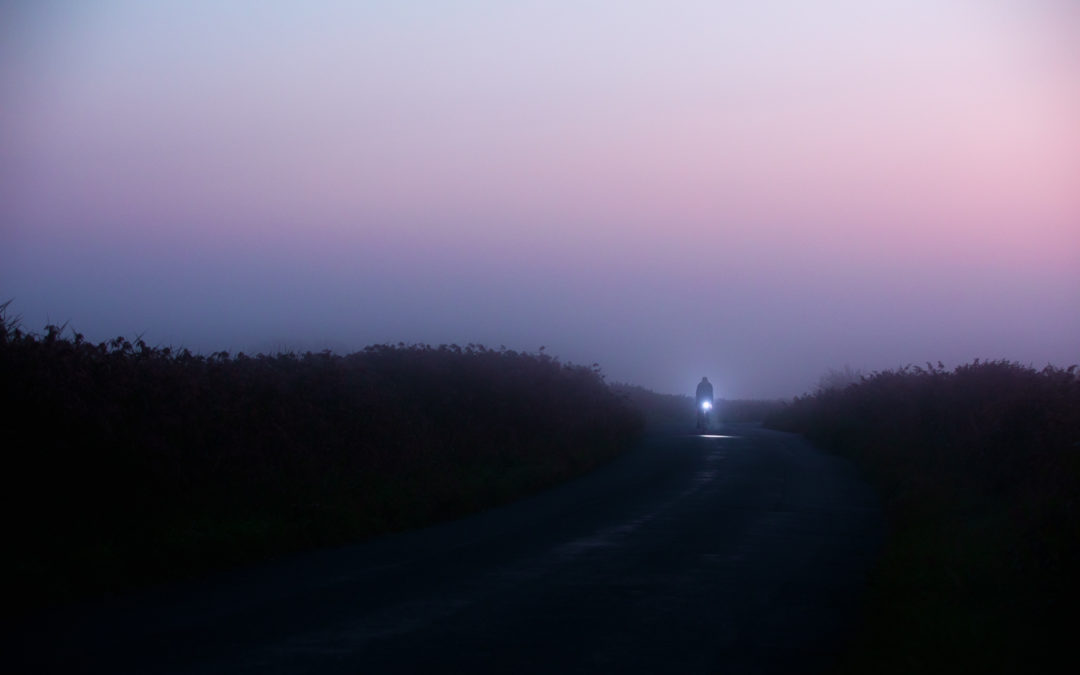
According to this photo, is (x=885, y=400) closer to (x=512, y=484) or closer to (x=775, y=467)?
(x=775, y=467)

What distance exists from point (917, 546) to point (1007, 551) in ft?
9.41

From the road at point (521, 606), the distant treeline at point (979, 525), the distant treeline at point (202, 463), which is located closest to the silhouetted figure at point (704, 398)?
the distant treeline at point (979, 525)

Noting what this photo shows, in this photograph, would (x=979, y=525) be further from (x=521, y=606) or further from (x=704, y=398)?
(x=704, y=398)

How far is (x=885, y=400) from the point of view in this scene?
32844mm

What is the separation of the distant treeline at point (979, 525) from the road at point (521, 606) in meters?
0.62

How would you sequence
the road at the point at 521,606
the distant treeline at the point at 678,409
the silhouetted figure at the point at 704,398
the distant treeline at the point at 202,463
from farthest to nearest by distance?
the distant treeline at the point at 678,409
the silhouetted figure at the point at 704,398
the distant treeline at the point at 202,463
the road at the point at 521,606

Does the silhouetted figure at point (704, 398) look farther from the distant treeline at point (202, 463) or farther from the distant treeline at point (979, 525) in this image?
the distant treeline at point (202, 463)

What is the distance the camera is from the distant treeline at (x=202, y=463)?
12.9m

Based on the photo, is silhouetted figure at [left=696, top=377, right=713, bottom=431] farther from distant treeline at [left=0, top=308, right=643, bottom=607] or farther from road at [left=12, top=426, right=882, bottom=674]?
road at [left=12, top=426, right=882, bottom=674]

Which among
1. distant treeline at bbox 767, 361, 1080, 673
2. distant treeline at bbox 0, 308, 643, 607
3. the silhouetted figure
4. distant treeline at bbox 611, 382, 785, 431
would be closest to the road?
distant treeline at bbox 767, 361, 1080, 673

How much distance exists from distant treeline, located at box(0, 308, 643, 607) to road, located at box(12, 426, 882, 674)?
3.48ft

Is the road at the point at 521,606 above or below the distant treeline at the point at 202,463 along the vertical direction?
below

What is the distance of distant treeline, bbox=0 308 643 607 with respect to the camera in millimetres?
12914

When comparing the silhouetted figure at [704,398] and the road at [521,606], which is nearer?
the road at [521,606]
